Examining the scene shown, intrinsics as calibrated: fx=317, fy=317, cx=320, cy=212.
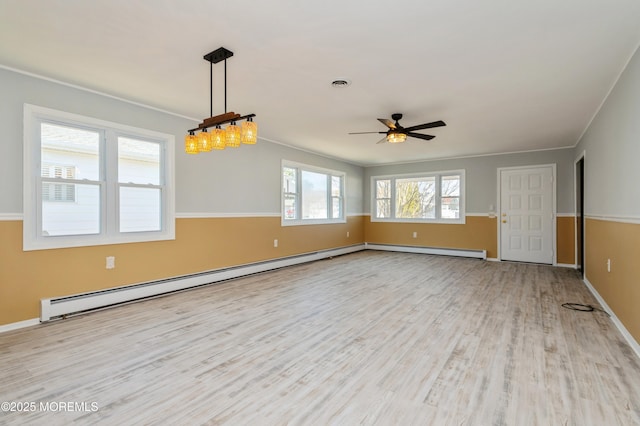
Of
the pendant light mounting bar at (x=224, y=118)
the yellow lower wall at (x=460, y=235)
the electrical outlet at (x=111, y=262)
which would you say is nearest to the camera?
the pendant light mounting bar at (x=224, y=118)

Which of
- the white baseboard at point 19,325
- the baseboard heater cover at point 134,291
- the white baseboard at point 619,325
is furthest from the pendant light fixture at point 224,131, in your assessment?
the white baseboard at point 619,325

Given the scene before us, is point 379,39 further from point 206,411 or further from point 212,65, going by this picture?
point 206,411

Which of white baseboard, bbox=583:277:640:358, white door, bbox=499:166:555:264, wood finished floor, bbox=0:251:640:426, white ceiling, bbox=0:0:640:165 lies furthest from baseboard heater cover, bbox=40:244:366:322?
white door, bbox=499:166:555:264

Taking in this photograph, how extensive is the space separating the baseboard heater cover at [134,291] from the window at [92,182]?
1.89 feet

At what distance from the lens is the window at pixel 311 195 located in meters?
6.50

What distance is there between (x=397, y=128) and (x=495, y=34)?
184 cm

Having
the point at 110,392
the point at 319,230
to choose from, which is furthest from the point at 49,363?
the point at 319,230

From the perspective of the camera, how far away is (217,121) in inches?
110

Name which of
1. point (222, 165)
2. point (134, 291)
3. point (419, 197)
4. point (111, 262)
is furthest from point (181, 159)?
point (419, 197)

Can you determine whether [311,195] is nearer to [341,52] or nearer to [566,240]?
[341,52]

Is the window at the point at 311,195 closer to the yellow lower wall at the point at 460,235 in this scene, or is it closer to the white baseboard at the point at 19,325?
the yellow lower wall at the point at 460,235

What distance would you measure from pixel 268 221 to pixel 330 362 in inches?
151

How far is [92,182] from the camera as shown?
11.9 ft

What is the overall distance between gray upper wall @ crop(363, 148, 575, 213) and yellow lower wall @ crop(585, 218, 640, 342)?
2381 millimetres
